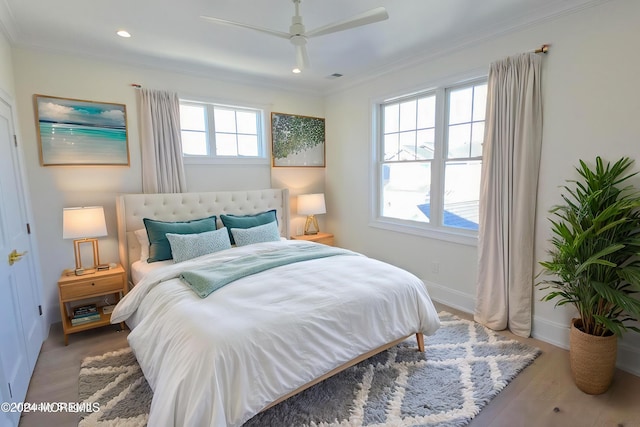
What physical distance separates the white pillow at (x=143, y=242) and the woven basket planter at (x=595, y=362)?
3673 millimetres

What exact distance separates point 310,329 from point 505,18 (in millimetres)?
2942

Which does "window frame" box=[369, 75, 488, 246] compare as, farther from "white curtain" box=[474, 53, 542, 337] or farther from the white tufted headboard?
the white tufted headboard

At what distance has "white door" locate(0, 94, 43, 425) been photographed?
197 centimetres

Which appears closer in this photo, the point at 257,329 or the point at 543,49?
the point at 257,329

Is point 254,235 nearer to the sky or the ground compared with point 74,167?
nearer to the ground

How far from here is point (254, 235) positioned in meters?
3.55

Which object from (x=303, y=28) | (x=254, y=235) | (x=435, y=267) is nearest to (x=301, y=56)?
(x=303, y=28)

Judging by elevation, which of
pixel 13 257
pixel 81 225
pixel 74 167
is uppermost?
pixel 74 167

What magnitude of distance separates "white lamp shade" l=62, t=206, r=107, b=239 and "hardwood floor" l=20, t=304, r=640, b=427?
3.26ft

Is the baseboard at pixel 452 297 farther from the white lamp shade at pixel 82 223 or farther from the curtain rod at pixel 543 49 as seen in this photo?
the white lamp shade at pixel 82 223

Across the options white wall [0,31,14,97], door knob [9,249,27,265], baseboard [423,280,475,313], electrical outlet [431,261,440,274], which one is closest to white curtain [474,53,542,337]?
baseboard [423,280,475,313]

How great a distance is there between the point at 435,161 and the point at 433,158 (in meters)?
0.06

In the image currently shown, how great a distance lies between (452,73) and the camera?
10.7ft

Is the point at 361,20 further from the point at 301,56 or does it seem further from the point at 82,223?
the point at 82,223
